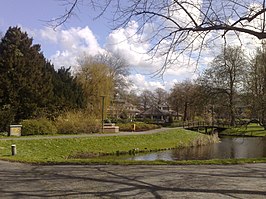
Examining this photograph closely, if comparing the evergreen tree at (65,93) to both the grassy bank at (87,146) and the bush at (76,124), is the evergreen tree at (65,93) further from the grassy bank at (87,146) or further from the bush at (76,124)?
the grassy bank at (87,146)

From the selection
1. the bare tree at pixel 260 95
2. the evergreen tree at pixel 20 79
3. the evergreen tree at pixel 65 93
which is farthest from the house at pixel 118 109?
the bare tree at pixel 260 95

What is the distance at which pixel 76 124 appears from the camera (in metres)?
35.9

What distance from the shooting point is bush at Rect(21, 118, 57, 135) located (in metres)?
32.7

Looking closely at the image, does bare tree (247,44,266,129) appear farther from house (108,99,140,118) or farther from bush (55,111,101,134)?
house (108,99,140,118)

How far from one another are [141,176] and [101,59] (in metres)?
55.7

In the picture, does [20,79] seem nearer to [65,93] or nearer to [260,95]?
[65,93]

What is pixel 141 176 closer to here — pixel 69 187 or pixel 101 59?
pixel 69 187

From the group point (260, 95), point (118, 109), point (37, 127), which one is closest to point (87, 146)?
point (37, 127)

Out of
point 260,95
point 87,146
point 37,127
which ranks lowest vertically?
point 87,146

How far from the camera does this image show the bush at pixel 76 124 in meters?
35.4

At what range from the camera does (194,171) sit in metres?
11.6

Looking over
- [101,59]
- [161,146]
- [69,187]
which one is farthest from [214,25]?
[101,59]

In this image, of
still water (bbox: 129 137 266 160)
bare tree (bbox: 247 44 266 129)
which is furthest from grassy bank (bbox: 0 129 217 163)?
bare tree (bbox: 247 44 266 129)

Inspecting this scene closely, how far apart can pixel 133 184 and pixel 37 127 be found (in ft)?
84.0
